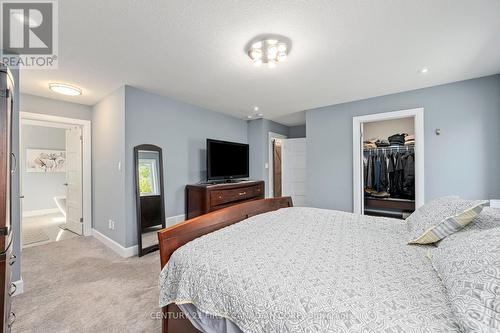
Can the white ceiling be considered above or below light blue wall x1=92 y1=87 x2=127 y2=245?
above

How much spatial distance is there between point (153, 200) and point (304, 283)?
112 inches

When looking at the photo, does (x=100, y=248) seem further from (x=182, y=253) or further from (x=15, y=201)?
(x=182, y=253)

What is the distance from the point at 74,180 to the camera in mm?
3812

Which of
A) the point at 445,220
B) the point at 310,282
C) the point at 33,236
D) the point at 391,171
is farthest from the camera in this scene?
the point at 391,171

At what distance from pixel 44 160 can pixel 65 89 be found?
12.7 ft

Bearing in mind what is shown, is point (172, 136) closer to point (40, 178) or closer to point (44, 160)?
point (44, 160)

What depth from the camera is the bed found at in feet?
2.34

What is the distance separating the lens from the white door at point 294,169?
5172 mm

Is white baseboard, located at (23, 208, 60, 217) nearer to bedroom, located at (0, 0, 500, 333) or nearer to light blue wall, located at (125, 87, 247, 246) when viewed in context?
bedroom, located at (0, 0, 500, 333)

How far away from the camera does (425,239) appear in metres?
1.27

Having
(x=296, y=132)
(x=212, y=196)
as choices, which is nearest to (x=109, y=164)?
(x=212, y=196)

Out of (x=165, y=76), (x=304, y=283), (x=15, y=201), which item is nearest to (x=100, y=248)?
(x=15, y=201)

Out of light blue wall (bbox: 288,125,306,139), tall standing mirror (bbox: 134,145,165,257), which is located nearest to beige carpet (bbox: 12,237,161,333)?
tall standing mirror (bbox: 134,145,165,257)

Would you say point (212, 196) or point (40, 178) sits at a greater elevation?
point (40, 178)
